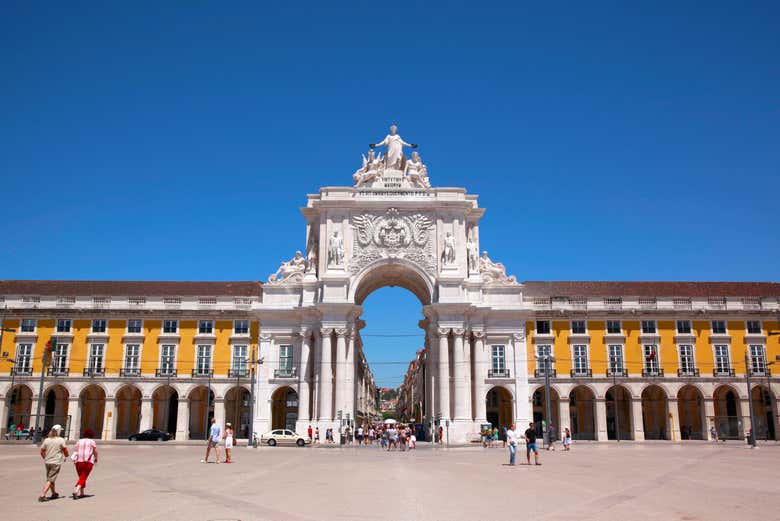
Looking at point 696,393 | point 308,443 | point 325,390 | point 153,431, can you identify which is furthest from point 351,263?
point 696,393

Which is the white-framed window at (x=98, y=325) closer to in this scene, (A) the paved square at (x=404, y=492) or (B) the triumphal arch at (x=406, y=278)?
(B) the triumphal arch at (x=406, y=278)

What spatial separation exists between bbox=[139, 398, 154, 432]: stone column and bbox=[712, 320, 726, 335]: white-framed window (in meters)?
48.9

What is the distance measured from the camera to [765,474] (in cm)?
2262

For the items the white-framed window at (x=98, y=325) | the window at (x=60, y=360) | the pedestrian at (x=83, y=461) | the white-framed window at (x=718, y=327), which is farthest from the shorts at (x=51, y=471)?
the white-framed window at (x=718, y=327)

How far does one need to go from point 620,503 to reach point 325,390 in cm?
3992

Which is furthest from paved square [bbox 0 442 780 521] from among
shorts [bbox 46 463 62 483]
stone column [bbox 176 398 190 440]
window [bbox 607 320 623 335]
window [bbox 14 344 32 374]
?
window [bbox 14 344 32 374]

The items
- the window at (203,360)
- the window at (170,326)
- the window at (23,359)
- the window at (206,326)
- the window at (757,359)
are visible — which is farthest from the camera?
the window at (206,326)

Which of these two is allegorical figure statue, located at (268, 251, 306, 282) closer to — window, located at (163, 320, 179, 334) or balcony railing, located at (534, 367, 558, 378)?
window, located at (163, 320, 179, 334)

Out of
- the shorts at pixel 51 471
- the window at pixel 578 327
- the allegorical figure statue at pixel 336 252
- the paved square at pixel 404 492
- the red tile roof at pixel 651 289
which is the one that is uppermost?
the allegorical figure statue at pixel 336 252

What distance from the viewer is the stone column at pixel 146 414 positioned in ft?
189

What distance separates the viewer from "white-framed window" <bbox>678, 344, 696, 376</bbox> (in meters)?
58.2

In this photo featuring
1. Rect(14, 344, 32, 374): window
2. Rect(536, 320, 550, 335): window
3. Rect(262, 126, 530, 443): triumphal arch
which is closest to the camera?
Rect(262, 126, 530, 443): triumphal arch

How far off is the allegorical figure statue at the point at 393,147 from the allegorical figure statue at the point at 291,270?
1156 cm

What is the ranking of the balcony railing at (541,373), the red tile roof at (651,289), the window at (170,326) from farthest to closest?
the red tile roof at (651,289), the window at (170,326), the balcony railing at (541,373)
